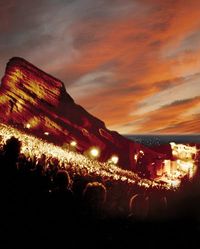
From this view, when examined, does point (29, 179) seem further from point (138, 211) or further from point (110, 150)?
point (110, 150)

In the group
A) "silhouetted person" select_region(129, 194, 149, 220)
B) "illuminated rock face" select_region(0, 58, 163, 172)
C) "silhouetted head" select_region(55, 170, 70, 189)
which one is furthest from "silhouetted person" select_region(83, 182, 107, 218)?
"illuminated rock face" select_region(0, 58, 163, 172)

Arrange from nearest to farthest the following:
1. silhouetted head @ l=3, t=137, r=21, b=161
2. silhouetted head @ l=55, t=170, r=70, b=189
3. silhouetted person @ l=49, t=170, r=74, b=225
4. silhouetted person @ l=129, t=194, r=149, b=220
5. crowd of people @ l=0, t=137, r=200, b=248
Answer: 1. crowd of people @ l=0, t=137, r=200, b=248
2. silhouetted person @ l=49, t=170, r=74, b=225
3. silhouetted head @ l=55, t=170, r=70, b=189
4. silhouetted head @ l=3, t=137, r=21, b=161
5. silhouetted person @ l=129, t=194, r=149, b=220

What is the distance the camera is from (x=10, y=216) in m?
8.51

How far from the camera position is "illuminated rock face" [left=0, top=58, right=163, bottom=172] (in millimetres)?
65812

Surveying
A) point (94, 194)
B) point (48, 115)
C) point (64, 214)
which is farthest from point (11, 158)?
point (48, 115)

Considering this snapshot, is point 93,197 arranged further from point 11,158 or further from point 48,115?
point 48,115

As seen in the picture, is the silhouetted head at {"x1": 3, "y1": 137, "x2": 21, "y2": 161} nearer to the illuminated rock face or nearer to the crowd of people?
the crowd of people

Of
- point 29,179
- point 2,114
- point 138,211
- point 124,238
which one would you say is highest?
point 2,114

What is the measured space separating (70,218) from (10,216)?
64.7 inches

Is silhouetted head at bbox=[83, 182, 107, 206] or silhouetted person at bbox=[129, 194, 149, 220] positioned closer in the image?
silhouetted head at bbox=[83, 182, 107, 206]

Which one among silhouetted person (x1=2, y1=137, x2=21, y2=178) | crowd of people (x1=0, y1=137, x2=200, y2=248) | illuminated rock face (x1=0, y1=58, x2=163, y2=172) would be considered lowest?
crowd of people (x1=0, y1=137, x2=200, y2=248)

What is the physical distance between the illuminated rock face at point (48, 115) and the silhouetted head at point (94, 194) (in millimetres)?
53370

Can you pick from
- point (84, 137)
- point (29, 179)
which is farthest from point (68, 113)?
point (29, 179)

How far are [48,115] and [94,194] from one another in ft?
193
